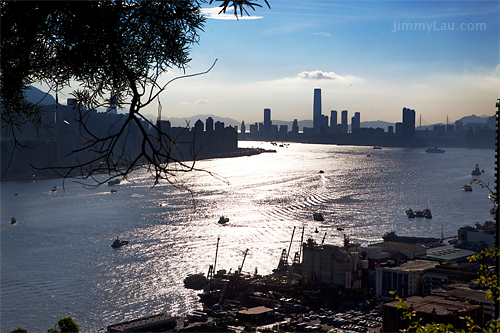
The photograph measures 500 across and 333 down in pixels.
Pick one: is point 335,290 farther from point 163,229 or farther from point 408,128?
point 408,128

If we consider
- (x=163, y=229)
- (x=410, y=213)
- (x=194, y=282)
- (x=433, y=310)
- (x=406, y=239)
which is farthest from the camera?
(x=410, y=213)

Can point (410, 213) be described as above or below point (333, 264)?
above

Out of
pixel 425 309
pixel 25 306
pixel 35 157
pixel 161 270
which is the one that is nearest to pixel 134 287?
pixel 161 270

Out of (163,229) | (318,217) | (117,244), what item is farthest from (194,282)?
(318,217)

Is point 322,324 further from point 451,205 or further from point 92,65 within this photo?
point 451,205

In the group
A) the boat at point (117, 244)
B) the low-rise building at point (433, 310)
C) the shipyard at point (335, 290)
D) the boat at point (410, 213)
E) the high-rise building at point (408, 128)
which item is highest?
the high-rise building at point (408, 128)

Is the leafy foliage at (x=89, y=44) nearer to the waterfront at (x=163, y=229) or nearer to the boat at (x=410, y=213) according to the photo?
the waterfront at (x=163, y=229)

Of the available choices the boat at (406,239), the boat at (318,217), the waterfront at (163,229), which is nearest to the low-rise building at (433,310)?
the waterfront at (163,229)
